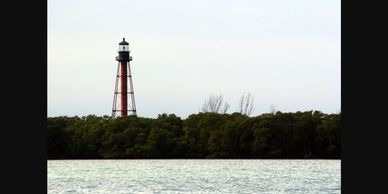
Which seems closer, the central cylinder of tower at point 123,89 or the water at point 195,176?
the water at point 195,176

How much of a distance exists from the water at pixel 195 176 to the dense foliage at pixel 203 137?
2.68 meters

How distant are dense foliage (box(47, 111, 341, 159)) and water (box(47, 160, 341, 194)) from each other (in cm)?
268

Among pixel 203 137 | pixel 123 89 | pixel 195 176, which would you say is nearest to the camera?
pixel 195 176

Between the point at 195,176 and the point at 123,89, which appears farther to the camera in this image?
the point at 123,89

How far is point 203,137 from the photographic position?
315 feet

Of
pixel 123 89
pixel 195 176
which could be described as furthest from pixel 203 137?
pixel 195 176

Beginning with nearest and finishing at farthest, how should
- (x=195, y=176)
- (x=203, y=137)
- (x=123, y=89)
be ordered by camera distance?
(x=195, y=176) → (x=203, y=137) → (x=123, y=89)

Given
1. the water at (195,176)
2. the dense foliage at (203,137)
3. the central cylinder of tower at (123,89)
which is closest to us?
the water at (195,176)

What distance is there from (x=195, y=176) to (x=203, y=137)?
2953 centimetres

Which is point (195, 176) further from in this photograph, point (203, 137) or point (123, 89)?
point (123, 89)

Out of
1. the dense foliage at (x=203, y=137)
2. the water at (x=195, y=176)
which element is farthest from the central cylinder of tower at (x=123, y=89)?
the water at (x=195, y=176)

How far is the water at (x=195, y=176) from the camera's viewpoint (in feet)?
177

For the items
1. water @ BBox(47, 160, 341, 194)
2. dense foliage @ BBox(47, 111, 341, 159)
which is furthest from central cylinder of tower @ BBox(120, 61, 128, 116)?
water @ BBox(47, 160, 341, 194)

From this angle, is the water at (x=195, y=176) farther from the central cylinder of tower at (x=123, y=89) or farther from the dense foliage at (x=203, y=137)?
the central cylinder of tower at (x=123, y=89)
